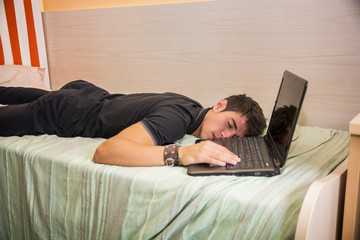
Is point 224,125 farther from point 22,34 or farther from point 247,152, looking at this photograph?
point 22,34

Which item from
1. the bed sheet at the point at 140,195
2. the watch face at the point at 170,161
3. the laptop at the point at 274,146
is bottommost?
the bed sheet at the point at 140,195

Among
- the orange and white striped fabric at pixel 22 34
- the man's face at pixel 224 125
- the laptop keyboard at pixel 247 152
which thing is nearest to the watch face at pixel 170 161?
the laptop keyboard at pixel 247 152

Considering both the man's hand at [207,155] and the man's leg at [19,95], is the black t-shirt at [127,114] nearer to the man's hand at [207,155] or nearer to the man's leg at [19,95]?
the man's hand at [207,155]

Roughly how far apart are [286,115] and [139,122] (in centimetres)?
43

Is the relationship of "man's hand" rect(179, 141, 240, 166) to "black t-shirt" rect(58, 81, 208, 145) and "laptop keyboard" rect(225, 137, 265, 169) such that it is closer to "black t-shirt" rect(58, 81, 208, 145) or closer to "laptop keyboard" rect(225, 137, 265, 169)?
"laptop keyboard" rect(225, 137, 265, 169)

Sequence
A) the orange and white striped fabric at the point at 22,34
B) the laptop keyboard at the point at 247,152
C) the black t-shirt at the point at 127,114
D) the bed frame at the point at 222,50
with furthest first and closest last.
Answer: the orange and white striped fabric at the point at 22,34 < the bed frame at the point at 222,50 < the black t-shirt at the point at 127,114 < the laptop keyboard at the point at 247,152

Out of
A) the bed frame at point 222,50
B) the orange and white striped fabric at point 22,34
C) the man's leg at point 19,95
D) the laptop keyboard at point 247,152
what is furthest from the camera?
the orange and white striped fabric at point 22,34

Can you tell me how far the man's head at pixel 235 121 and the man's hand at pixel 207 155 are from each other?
0.79 feet

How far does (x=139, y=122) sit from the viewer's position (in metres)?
1.00

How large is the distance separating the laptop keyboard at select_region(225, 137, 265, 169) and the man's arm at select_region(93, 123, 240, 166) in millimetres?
27

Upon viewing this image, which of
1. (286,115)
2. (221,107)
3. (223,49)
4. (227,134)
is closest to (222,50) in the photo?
(223,49)

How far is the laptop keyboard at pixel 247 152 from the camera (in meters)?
0.87

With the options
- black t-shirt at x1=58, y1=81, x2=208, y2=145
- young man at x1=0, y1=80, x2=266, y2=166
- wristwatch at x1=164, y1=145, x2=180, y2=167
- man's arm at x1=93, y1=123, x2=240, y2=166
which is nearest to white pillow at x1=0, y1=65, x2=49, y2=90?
young man at x1=0, y1=80, x2=266, y2=166

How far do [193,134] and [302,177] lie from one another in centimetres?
51
